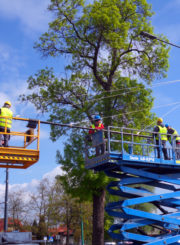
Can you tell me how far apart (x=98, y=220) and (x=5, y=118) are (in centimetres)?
1131

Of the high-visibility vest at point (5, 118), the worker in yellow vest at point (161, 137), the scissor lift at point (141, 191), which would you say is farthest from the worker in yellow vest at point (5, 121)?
the worker in yellow vest at point (161, 137)

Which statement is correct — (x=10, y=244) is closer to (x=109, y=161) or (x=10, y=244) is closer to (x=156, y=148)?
(x=109, y=161)

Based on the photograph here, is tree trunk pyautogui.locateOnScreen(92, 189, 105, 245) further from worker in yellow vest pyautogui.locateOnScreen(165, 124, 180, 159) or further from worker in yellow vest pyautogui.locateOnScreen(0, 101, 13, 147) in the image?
worker in yellow vest pyautogui.locateOnScreen(0, 101, 13, 147)

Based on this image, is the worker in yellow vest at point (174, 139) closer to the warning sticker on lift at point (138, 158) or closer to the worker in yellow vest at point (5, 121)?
the warning sticker on lift at point (138, 158)

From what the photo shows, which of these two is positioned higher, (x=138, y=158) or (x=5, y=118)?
(x=5, y=118)

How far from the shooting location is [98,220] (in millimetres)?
21312

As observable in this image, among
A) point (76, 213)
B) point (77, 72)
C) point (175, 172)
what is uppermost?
point (77, 72)

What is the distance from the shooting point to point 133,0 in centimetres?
2362

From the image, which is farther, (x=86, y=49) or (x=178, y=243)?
(x=86, y=49)

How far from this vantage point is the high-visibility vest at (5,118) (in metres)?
12.8

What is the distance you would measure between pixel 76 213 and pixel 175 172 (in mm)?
35907

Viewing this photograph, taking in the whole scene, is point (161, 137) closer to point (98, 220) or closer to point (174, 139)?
point (174, 139)

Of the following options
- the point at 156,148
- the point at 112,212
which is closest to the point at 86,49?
the point at 156,148

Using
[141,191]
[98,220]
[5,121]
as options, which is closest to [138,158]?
[141,191]
